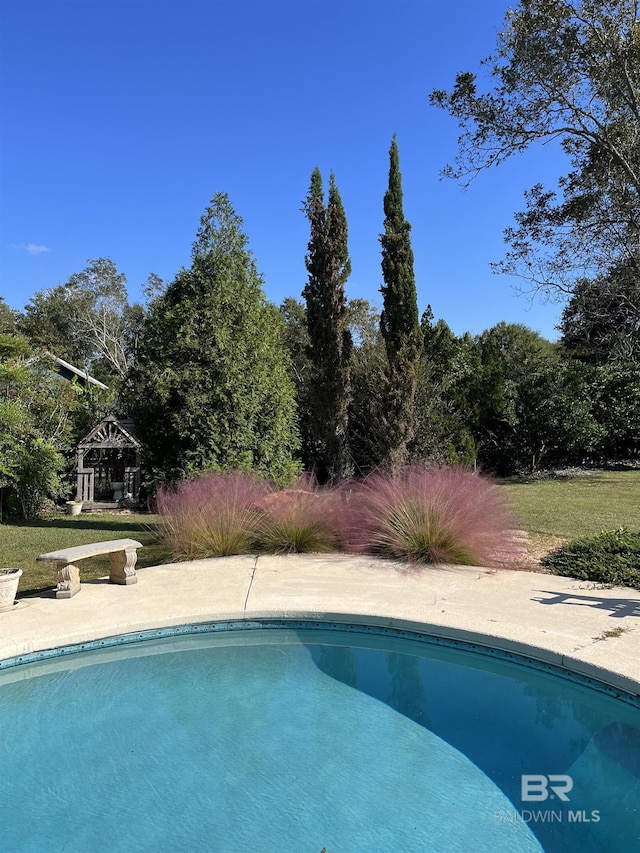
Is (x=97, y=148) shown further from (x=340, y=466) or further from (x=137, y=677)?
(x=137, y=677)

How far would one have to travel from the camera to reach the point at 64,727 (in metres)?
3.58

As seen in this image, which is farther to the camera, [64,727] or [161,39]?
[161,39]

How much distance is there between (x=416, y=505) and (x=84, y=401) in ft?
38.0

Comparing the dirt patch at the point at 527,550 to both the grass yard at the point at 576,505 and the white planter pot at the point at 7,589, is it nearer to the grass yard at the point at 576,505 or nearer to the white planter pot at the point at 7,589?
the grass yard at the point at 576,505

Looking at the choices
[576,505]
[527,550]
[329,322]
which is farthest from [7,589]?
[576,505]

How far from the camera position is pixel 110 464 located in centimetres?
1487

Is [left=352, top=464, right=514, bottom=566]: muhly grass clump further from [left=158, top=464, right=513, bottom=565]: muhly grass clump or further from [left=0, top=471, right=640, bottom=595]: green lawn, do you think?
[left=0, top=471, right=640, bottom=595]: green lawn

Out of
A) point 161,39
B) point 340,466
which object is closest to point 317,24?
point 161,39

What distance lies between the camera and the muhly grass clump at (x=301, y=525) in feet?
23.1

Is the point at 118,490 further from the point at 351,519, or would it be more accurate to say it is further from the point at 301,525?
the point at 351,519

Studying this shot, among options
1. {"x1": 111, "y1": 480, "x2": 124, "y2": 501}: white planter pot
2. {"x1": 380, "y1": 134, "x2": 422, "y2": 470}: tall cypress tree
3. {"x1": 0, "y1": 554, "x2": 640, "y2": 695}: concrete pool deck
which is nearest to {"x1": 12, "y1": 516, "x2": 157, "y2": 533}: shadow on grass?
{"x1": 111, "y1": 480, "x2": 124, "y2": 501}: white planter pot

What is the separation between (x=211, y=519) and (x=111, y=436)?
7.82 meters

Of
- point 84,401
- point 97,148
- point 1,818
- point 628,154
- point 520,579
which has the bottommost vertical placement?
point 1,818

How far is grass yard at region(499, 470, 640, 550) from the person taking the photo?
855 cm
